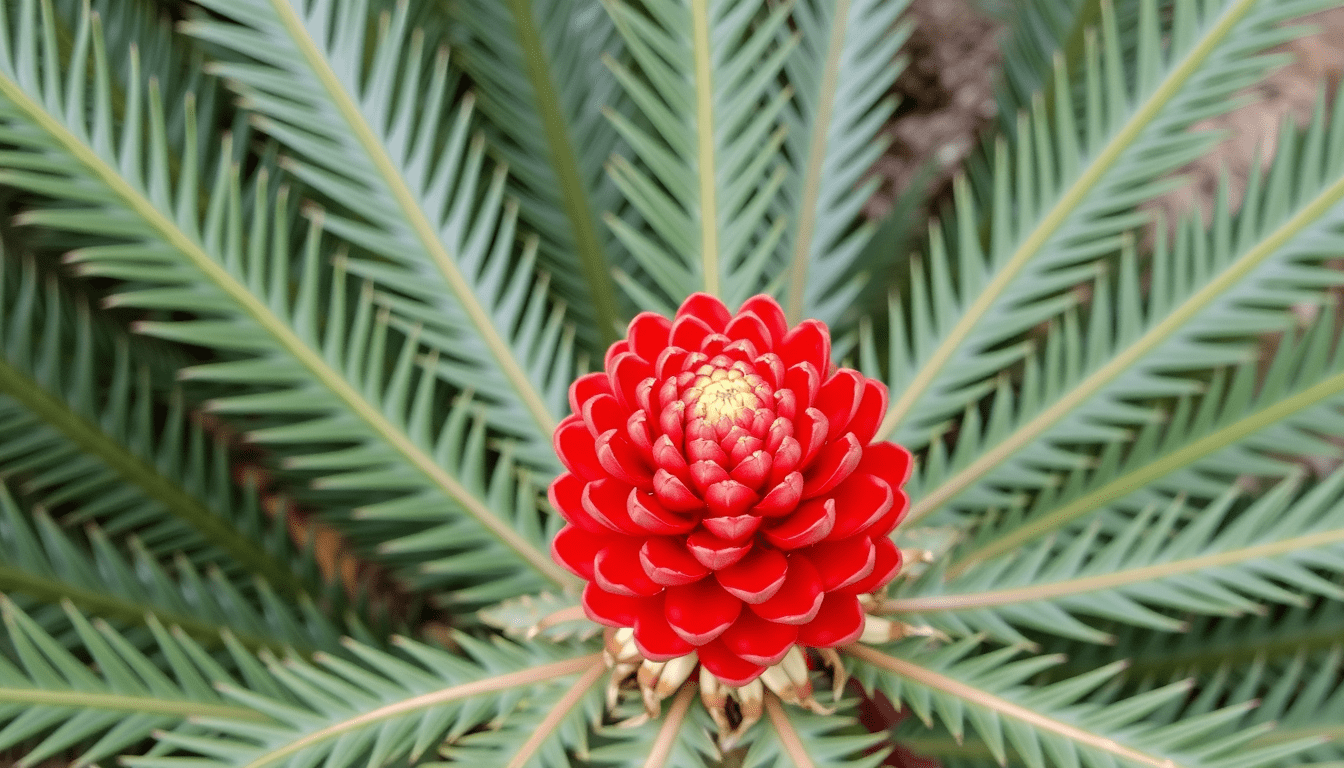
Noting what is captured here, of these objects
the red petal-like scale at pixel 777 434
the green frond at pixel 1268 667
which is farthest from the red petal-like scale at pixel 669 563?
the green frond at pixel 1268 667

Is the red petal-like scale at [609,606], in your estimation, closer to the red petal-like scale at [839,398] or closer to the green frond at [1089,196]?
the red petal-like scale at [839,398]

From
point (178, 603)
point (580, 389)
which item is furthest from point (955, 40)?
point (178, 603)

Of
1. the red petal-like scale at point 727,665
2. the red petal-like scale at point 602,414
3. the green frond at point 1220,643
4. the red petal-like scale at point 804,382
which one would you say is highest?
the red petal-like scale at point 804,382

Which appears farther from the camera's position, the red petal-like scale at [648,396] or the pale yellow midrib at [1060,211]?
the pale yellow midrib at [1060,211]

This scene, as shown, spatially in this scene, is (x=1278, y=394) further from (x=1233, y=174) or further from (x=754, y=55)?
(x=1233, y=174)

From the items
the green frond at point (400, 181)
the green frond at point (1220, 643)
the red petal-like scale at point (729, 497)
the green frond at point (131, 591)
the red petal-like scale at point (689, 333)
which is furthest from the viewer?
the green frond at point (1220, 643)

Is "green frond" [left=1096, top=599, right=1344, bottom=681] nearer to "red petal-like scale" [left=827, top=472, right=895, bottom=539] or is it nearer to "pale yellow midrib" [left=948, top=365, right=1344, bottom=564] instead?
"pale yellow midrib" [left=948, top=365, right=1344, bottom=564]

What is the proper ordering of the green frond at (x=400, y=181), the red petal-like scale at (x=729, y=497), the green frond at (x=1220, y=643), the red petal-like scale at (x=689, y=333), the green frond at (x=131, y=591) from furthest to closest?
the green frond at (x=1220, y=643)
the green frond at (x=131, y=591)
the green frond at (x=400, y=181)
the red petal-like scale at (x=689, y=333)
the red petal-like scale at (x=729, y=497)
